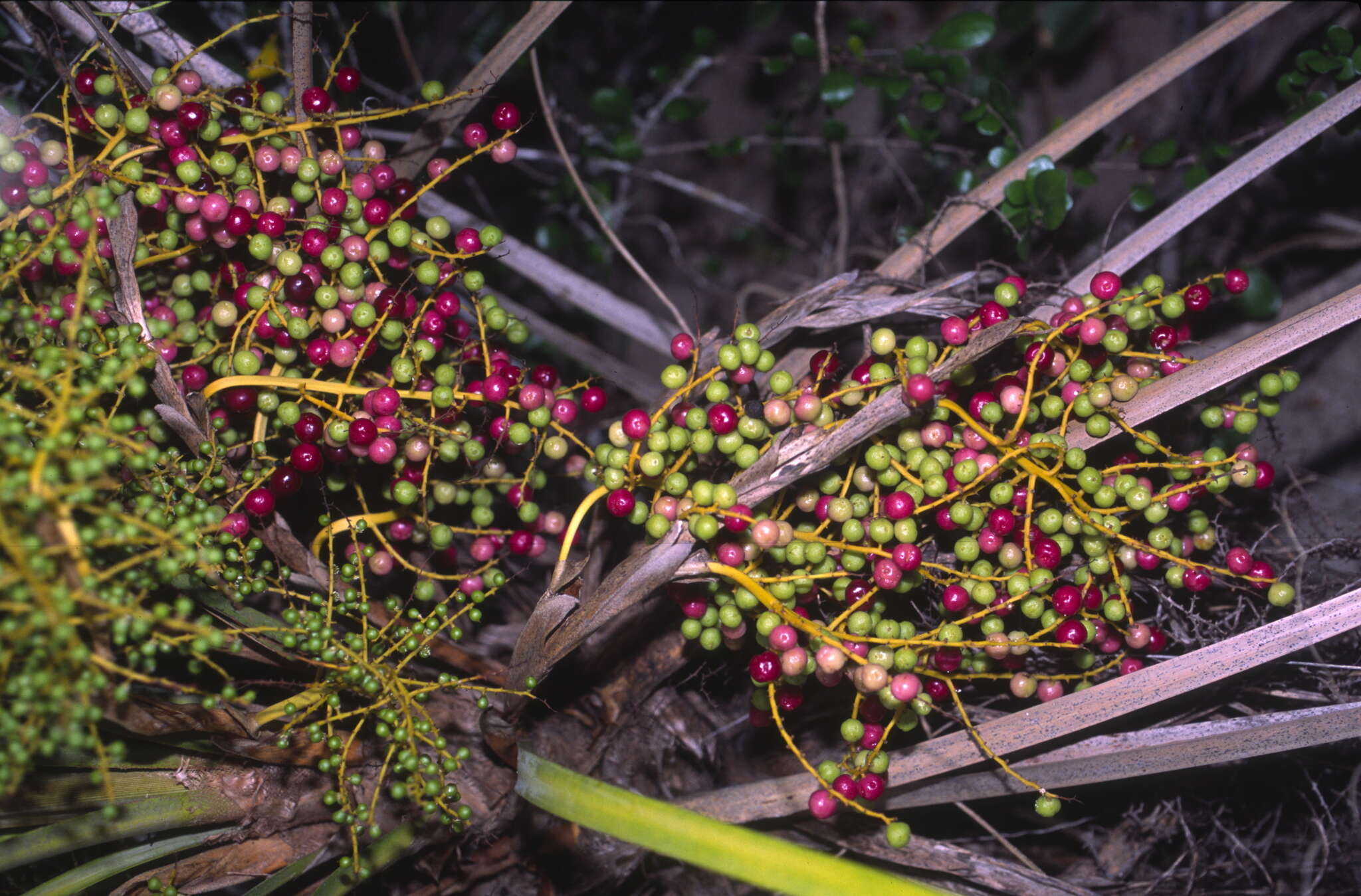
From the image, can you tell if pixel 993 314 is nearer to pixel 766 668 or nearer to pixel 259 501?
pixel 766 668

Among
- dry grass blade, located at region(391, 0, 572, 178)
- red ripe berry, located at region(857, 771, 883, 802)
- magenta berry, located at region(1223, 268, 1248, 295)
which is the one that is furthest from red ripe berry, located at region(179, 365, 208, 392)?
magenta berry, located at region(1223, 268, 1248, 295)

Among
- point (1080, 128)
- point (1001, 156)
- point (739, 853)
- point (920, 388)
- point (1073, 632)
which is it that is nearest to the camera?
point (739, 853)

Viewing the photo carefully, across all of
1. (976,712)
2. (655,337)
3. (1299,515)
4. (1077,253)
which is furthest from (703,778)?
(1077,253)

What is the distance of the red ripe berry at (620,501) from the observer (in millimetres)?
903

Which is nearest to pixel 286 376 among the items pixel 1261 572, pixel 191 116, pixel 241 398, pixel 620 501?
pixel 241 398

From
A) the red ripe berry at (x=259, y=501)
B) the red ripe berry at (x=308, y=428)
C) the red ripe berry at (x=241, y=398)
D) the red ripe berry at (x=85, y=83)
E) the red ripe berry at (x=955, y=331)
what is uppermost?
the red ripe berry at (x=85, y=83)

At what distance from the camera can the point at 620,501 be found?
2.97 ft

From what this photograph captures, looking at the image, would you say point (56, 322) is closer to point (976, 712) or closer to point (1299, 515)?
point (976, 712)

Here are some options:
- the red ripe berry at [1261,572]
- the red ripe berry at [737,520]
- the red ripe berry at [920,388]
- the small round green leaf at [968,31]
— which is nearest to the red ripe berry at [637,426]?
the red ripe berry at [737,520]

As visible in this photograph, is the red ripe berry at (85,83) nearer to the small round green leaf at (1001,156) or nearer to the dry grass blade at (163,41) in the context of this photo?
the dry grass blade at (163,41)

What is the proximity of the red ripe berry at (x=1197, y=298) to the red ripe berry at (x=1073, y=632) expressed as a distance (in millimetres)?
356

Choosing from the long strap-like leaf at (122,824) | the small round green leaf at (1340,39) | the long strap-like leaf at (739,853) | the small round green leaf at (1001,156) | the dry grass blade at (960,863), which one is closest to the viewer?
the long strap-like leaf at (739,853)

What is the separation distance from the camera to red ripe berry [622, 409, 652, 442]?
871 mm

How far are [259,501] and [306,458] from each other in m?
0.06
